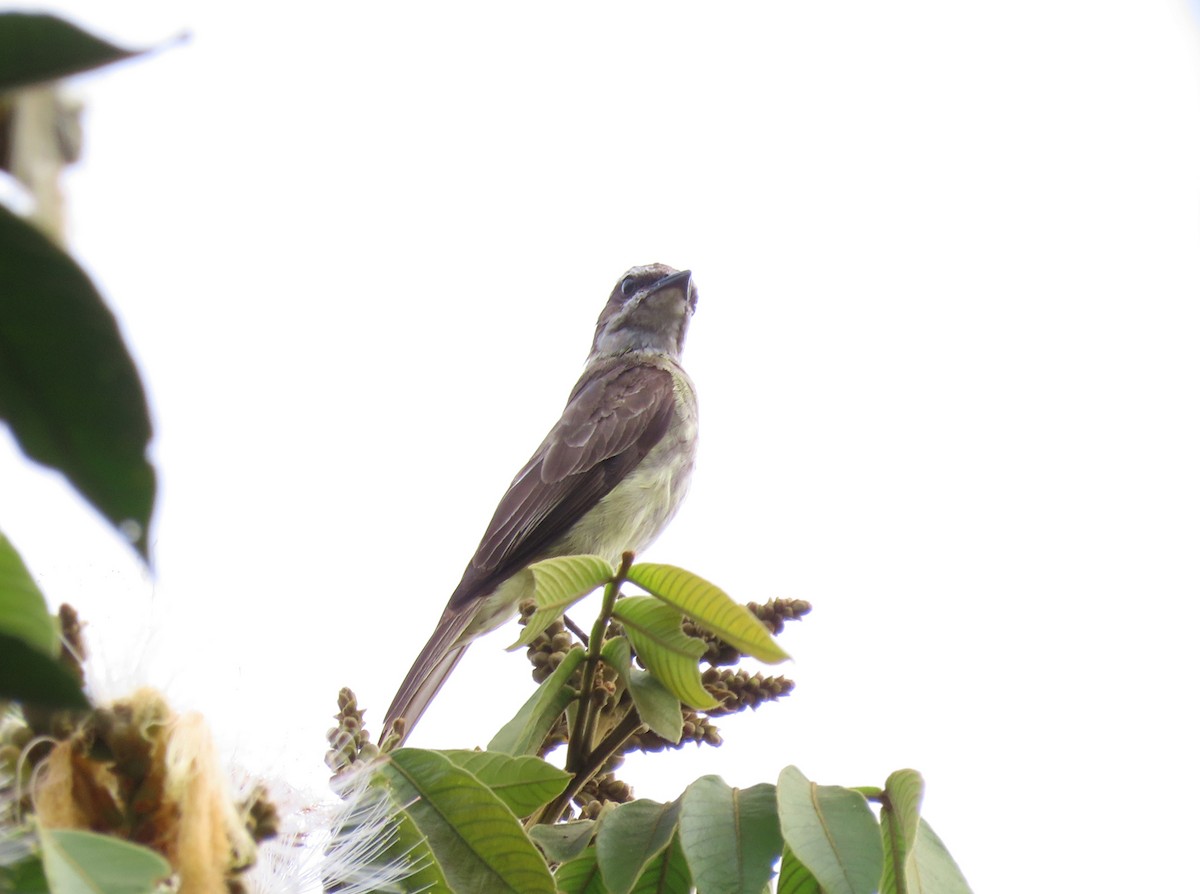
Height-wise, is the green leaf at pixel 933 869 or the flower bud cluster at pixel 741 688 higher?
the flower bud cluster at pixel 741 688

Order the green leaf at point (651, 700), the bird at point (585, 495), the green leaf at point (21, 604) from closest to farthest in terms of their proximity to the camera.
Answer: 1. the green leaf at point (21, 604)
2. the green leaf at point (651, 700)
3. the bird at point (585, 495)

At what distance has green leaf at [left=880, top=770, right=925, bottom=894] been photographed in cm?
186

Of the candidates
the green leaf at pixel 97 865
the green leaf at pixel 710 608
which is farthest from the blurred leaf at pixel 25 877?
the green leaf at pixel 710 608

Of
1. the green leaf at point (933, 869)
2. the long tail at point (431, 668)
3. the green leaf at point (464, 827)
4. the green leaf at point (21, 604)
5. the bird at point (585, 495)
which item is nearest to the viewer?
the green leaf at point (21, 604)

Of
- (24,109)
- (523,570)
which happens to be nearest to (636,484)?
(523,570)

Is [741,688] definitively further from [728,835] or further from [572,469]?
[572,469]

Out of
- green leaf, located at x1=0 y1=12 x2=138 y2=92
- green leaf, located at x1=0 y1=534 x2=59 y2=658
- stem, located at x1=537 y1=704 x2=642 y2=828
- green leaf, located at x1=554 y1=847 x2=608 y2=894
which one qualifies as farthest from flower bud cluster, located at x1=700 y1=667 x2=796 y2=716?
green leaf, located at x1=0 y1=12 x2=138 y2=92

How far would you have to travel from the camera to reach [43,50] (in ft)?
2.49

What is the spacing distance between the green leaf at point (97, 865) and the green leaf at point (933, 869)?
1.38 m

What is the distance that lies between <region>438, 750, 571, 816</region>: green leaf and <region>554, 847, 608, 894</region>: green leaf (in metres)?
0.11

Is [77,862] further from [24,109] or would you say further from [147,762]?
[24,109]

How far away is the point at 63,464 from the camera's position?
2.73 ft

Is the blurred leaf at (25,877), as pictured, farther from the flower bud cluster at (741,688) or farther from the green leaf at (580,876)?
the flower bud cluster at (741,688)

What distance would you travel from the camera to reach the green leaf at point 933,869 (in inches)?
77.2
